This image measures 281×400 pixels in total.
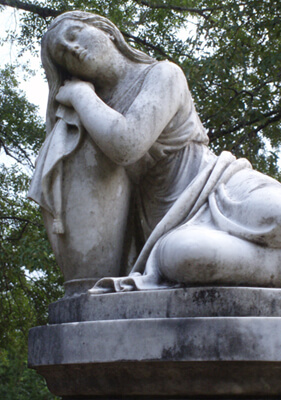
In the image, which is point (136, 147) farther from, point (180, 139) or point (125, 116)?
point (180, 139)

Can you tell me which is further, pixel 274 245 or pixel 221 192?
pixel 221 192

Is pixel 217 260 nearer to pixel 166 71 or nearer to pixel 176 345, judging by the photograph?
pixel 176 345

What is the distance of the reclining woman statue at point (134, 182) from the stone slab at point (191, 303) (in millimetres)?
75

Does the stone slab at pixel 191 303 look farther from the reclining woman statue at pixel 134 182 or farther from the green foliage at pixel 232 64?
the green foliage at pixel 232 64

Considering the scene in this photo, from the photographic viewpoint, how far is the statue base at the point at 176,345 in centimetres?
257

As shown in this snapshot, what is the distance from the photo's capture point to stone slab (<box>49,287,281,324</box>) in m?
2.67

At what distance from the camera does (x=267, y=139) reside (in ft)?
29.3

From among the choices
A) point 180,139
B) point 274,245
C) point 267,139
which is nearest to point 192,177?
point 180,139

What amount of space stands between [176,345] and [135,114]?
1.17 m

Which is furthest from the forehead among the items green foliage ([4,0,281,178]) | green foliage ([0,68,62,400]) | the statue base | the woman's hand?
green foliage ([0,68,62,400])

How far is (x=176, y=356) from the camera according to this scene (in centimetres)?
260

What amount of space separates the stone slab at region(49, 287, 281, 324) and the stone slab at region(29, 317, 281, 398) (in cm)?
8

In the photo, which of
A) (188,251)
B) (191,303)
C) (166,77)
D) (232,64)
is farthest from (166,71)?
(232,64)

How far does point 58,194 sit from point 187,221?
696mm
